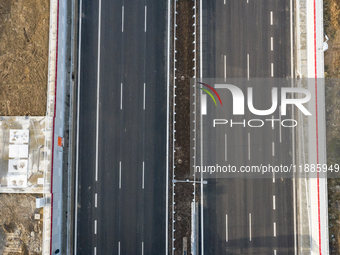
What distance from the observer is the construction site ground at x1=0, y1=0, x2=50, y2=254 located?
22.3 m

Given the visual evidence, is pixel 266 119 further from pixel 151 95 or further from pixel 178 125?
pixel 151 95

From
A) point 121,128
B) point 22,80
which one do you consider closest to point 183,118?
point 121,128

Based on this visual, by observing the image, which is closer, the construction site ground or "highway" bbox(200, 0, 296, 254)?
the construction site ground

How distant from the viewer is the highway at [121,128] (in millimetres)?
24141

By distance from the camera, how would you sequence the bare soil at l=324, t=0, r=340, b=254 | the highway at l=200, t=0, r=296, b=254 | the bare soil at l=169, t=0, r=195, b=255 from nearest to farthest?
Result: the bare soil at l=324, t=0, r=340, b=254, the highway at l=200, t=0, r=296, b=254, the bare soil at l=169, t=0, r=195, b=255

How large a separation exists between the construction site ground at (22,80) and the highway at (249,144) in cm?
1781

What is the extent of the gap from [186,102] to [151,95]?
4.11 m

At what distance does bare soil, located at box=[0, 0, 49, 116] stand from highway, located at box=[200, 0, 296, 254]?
706 inches

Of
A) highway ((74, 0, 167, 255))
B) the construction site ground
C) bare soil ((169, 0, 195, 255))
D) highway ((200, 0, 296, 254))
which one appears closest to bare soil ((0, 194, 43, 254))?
the construction site ground

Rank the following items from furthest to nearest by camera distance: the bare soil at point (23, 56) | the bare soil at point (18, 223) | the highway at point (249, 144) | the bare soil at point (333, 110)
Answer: the highway at point (249, 144)
the bare soil at point (23, 56)
the bare soil at point (333, 110)
the bare soil at point (18, 223)

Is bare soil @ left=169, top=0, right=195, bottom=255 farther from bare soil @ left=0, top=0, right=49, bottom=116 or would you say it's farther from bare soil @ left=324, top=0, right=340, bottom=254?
bare soil @ left=324, top=0, right=340, bottom=254

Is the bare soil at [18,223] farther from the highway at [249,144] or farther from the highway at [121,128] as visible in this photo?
the highway at [249,144]

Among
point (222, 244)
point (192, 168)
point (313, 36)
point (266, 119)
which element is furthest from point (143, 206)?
point (313, 36)

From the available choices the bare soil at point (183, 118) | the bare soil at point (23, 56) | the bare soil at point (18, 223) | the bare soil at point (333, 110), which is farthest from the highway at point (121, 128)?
the bare soil at point (333, 110)
